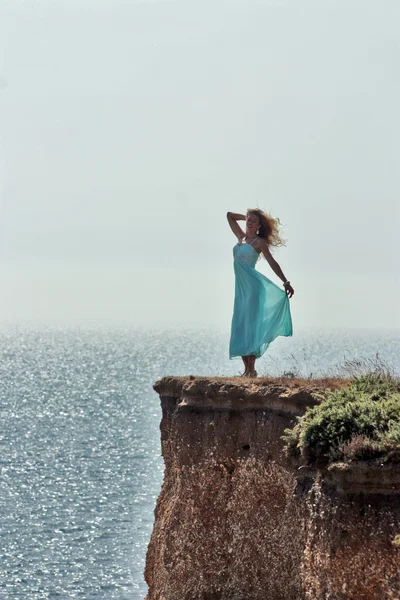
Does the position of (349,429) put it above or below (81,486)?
above

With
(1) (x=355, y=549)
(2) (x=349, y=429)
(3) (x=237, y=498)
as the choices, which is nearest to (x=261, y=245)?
(3) (x=237, y=498)

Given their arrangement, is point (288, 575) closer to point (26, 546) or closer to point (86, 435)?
point (26, 546)

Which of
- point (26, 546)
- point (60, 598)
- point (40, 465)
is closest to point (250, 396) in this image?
point (60, 598)

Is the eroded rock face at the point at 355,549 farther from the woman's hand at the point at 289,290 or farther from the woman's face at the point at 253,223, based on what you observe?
the woman's face at the point at 253,223

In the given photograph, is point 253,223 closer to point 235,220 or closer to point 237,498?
point 235,220

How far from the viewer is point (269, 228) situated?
67.1 ft

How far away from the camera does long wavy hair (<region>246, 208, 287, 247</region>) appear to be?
20.4 metres

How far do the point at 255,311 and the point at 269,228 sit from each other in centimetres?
157

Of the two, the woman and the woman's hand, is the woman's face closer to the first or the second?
the woman

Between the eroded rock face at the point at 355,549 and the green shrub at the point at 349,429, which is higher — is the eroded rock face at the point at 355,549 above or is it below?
below

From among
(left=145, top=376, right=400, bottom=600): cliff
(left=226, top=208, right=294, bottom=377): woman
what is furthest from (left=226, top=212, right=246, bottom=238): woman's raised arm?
(left=145, top=376, right=400, bottom=600): cliff

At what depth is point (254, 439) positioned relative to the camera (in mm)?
18281

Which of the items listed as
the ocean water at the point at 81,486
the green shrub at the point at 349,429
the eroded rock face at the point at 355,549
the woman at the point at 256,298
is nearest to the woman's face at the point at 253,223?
the woman at the point at 256,298

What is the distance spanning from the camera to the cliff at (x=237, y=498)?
1618cm
